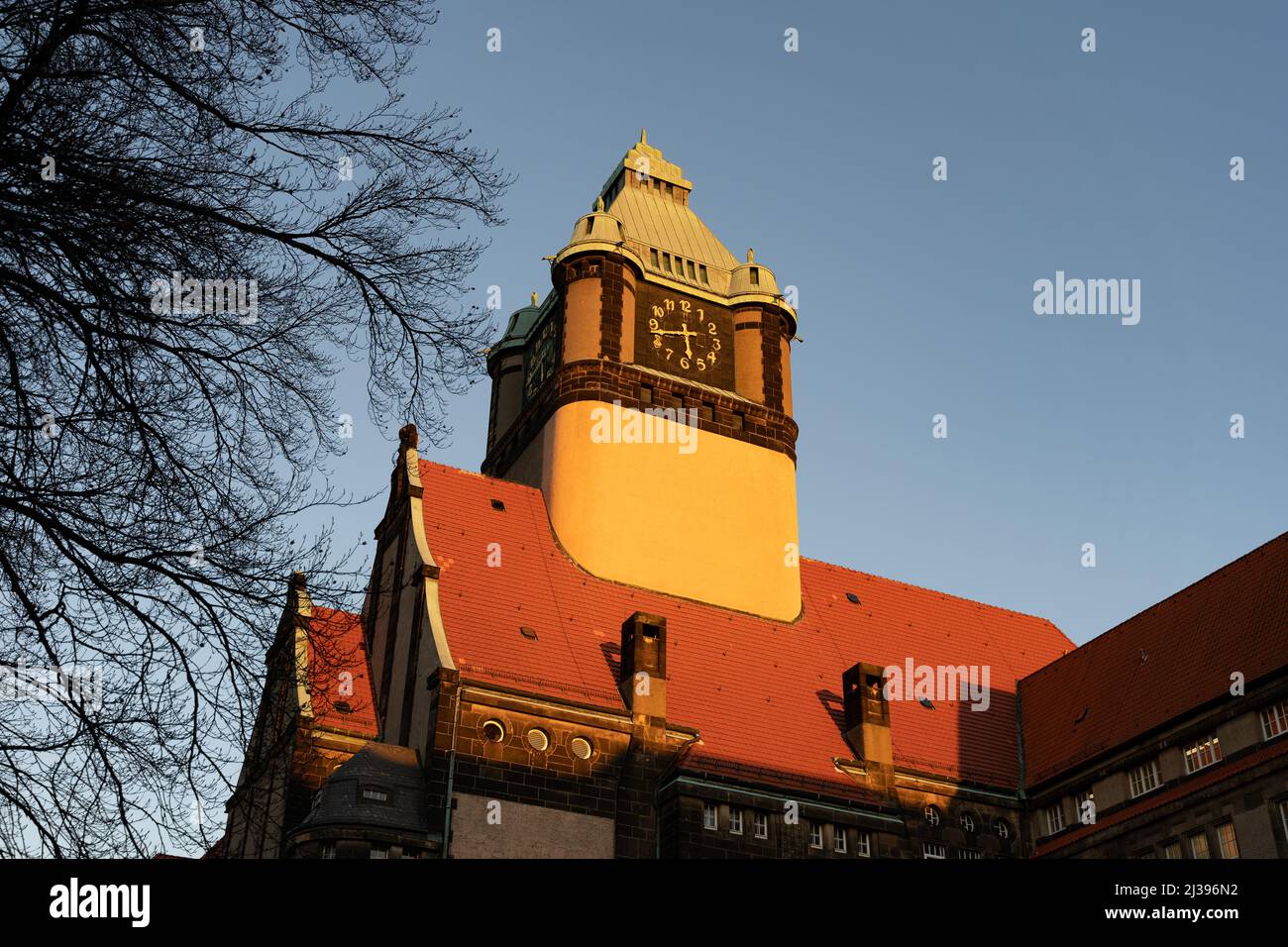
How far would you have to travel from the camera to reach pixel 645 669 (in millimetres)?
31625

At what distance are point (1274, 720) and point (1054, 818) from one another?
269 inches

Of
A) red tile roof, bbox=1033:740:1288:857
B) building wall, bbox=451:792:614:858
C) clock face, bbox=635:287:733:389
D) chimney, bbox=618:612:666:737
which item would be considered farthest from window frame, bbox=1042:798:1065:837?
clock face, bbox=635:287:733:389

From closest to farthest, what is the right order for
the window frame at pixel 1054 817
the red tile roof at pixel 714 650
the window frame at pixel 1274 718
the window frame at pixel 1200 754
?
the window frame at pixel 1274 718, the window frame at pixel 1200 754, the red tile roof at pixel 714 650, the window frame at pixel 1054 817

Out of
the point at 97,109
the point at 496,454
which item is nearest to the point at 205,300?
the point at 97,109

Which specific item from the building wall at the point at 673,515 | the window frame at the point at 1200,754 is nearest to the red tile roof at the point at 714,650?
the building wall at the point at 673,515

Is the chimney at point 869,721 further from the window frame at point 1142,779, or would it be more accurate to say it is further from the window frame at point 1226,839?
the window frame at point 1226,839

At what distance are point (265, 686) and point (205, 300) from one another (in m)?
3.28

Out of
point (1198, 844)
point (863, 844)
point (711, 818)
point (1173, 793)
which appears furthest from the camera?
point (863, 844)

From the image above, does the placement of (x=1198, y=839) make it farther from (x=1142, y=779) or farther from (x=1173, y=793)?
(x=1142, y=779)

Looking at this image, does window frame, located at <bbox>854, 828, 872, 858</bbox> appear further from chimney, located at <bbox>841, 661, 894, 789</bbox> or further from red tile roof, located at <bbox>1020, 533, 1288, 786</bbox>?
red tile roof, located at <bbox>1020, 533, 1288, 786</bbox>

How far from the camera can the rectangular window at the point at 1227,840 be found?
27.4 m

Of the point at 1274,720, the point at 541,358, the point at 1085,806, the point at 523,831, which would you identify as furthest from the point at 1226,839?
the point at 541,358

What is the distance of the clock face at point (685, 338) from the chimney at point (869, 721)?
10822 mm
